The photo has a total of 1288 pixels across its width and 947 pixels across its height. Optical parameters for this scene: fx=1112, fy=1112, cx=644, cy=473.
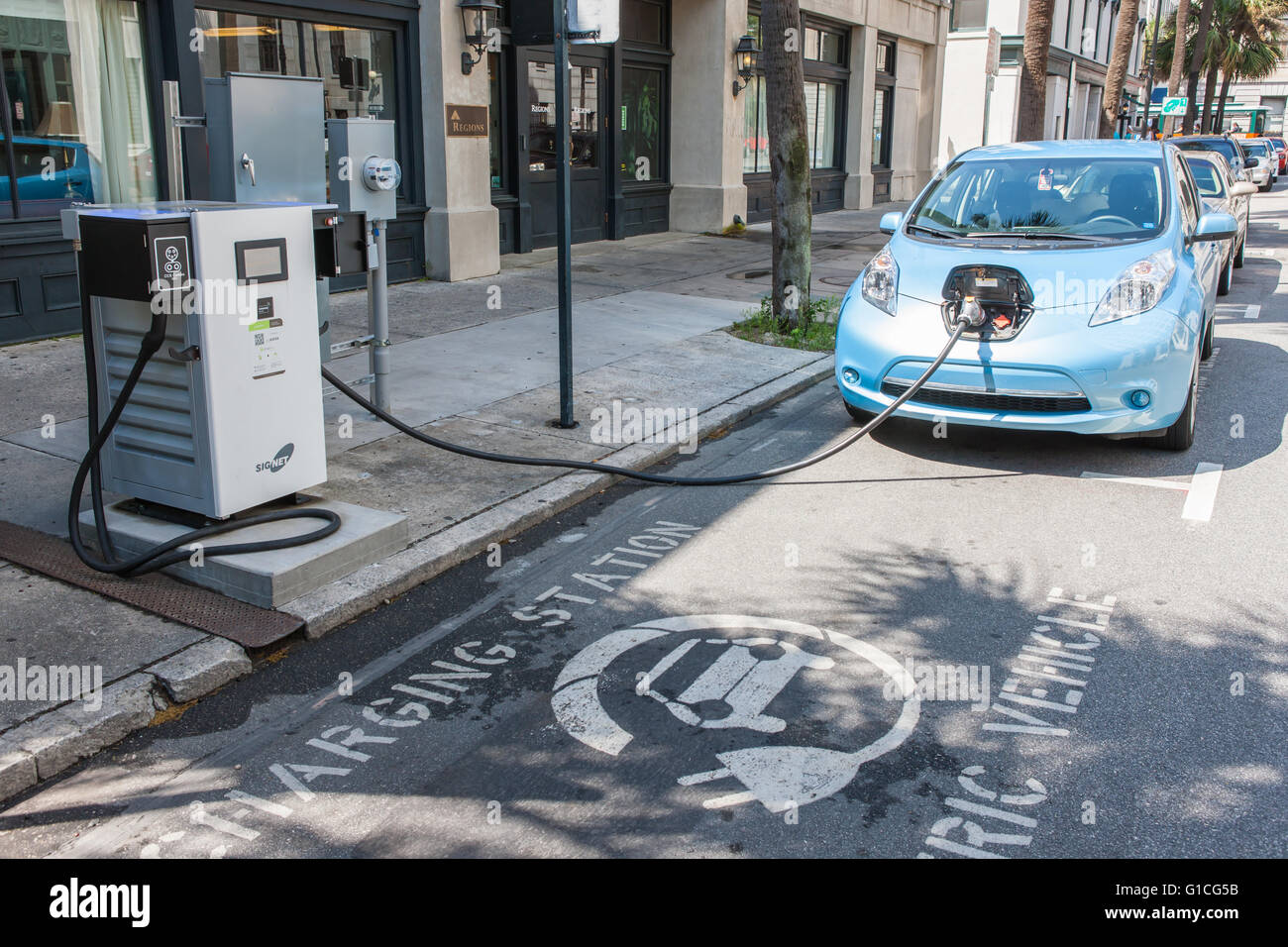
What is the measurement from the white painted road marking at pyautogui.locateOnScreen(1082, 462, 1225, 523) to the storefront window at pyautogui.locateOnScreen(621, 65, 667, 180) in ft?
40.4

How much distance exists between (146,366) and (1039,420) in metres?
4.70

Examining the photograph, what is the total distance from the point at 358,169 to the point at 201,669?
11.0ft

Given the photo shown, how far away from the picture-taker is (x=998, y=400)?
21.1 feet

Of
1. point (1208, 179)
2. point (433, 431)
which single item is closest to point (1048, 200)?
point (433, 431)

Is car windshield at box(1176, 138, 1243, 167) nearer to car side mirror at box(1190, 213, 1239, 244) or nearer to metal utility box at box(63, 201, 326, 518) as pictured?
car side mirror at box(1190, 213, 1239, 244)

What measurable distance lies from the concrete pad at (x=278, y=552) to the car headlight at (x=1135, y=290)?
4.14 m

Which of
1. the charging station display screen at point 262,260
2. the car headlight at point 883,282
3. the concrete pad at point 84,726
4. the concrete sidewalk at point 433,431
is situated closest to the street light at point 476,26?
the concrete sidewalk at point 433,431

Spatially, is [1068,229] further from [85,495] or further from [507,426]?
[85,495]

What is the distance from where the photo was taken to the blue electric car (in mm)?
6289

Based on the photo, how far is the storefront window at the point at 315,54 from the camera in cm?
1052

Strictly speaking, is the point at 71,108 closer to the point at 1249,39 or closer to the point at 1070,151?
the point at 1070,151

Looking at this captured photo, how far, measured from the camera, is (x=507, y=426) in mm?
7195

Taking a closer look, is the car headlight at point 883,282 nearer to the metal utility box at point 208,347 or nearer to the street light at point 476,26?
the metal utility box at point 208,347
